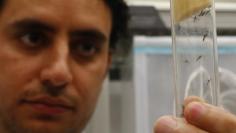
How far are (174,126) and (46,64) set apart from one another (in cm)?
50

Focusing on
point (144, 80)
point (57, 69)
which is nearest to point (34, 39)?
point (57, 69)

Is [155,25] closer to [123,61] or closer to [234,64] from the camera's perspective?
[123,61]

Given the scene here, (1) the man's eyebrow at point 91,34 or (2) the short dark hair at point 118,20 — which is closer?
(1) the man's eyebrow at point 91,34

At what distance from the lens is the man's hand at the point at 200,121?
0.48 m

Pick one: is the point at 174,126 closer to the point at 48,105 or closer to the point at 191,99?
the point at 191,99

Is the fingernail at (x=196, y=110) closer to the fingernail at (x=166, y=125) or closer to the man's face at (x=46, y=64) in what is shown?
the fingernail at (x=166, y=125)

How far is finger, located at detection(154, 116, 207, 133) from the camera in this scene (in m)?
0.48

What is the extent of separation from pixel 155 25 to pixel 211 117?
0.86 meters

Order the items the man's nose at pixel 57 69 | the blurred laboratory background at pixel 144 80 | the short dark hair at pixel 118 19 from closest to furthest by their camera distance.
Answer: the man's nose at pixel 57 69
the short dark hair at pixel 118 19
the blurred laboratory background at pixel 144 80

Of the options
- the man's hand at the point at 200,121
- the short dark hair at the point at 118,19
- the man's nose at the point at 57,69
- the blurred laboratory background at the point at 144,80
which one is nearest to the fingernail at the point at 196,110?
the man's hand at the point at 200,121

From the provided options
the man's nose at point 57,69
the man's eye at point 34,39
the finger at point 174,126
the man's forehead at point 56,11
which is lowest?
the finger at point 174,126

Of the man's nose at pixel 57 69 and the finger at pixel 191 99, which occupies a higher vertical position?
the man's nose at pixel 57 69

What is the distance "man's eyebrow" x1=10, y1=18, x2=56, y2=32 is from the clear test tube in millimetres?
506

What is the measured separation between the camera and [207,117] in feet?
1.58
